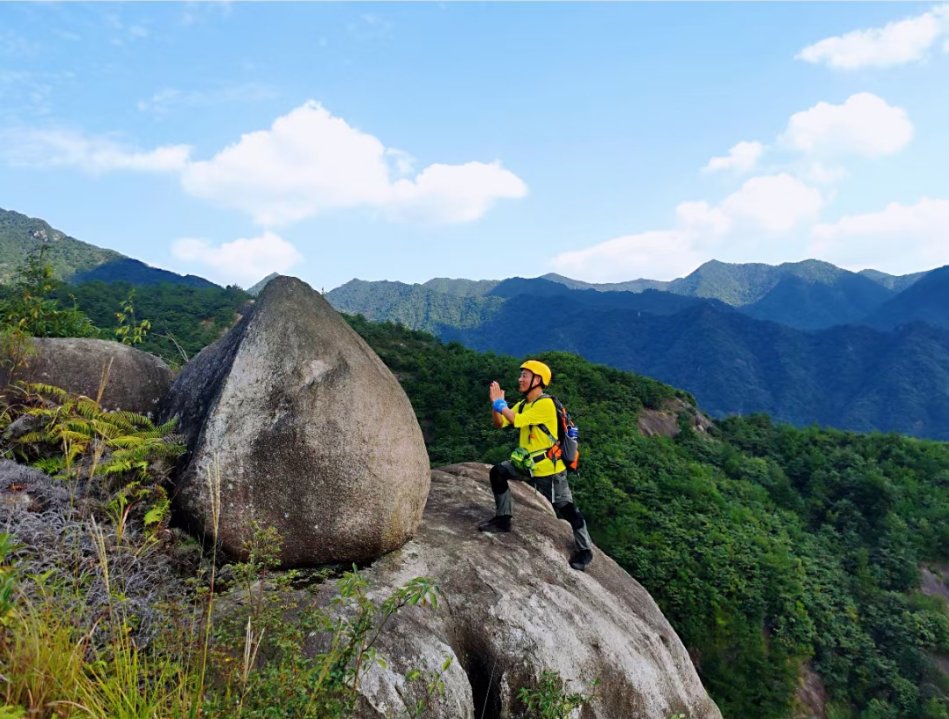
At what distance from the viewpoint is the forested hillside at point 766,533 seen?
14.0 meters

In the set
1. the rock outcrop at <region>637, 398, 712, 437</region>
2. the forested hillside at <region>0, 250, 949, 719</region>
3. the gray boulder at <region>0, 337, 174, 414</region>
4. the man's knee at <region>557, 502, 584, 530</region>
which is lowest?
the forested hillside at <region>0, 250, 949, 719</region>

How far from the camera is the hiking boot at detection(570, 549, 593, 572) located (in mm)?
6699

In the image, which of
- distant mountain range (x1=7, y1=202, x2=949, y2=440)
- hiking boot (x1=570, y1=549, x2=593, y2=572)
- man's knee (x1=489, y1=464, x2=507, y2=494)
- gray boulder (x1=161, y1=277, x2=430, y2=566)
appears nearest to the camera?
gray boulder (x1=161, y1=277, x2=430, y2=566)

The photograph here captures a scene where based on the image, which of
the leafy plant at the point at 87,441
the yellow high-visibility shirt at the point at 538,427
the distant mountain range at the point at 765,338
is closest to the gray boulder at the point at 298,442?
the leafy plant at the point at 87,441

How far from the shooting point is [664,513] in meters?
16.4

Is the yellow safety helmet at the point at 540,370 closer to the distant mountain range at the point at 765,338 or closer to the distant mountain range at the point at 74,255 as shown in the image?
the distant mountain range at the point at 74,255

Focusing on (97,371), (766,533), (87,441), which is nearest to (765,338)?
(766,533)

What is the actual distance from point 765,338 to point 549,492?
135944 mm

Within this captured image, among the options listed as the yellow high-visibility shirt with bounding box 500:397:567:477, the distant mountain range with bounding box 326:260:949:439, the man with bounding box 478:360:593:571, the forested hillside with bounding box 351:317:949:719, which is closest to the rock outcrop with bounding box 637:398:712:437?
the forested hillside with bounding box 351:317:949:719

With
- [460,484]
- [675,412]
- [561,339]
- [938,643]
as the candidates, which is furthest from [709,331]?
[460,484]

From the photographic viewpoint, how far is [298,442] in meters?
5.11

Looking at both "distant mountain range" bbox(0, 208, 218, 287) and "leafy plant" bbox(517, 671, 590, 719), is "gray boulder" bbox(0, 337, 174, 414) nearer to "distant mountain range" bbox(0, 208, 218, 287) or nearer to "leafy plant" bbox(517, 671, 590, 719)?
"leafy plant" bbox(517, 671, 590, 719)

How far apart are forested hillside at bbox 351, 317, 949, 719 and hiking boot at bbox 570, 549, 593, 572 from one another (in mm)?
1273

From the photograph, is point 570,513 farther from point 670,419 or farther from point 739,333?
point 739,333
